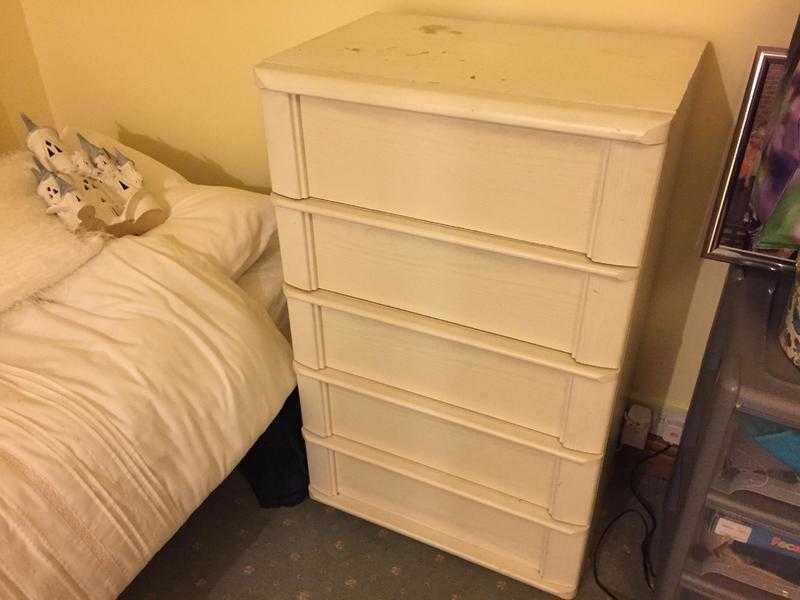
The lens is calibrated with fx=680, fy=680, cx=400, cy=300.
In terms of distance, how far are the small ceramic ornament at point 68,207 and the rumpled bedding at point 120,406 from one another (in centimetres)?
7

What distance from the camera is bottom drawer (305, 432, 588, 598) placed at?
1.18 metres

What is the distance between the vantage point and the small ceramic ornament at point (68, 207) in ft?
3.89

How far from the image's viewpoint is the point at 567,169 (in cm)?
82

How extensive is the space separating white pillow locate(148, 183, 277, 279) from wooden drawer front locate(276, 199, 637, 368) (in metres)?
0.22

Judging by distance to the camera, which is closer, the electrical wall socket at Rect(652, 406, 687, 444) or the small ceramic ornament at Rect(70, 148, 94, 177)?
the small ceramic ornament at Rect(70, 148, 94, 177)

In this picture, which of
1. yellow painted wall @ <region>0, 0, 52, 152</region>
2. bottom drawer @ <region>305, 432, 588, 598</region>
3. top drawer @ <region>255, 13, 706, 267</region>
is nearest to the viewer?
top drawer @ <region>255, 13, 706, 267</region>

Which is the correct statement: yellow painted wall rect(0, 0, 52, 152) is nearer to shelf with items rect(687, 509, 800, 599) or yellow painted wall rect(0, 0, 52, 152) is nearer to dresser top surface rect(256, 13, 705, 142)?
dresser top surface rect(256, 13, 705, 142)

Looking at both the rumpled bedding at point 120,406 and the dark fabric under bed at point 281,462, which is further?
the dark fabric under bed at point 281,462

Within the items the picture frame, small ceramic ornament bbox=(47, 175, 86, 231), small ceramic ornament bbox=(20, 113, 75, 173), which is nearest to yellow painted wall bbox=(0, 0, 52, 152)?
small ceramic ornament bbox=(20, 113, 75, 173)

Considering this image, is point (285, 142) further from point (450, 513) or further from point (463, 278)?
point (450, 513)

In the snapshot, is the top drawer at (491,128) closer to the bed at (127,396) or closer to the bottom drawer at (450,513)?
the bed at (127,396)

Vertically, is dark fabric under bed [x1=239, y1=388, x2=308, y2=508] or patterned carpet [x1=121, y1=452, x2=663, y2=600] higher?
dark fabric under bed [x1=239, y1=388, x2=308, y2=508]

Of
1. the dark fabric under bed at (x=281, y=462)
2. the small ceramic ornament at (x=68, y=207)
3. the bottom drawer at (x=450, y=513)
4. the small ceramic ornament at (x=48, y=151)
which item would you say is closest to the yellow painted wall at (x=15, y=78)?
the small ceramic ornament at (x=48, y=151)

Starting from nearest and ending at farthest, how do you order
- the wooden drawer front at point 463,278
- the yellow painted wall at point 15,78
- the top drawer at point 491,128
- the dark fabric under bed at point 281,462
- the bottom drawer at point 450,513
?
1. the top drawer at point 491,128
2. the wooden drawer front at point 463,278
3. the bottom drawer at point 450,513
4. the dark fabric under bed at point 281,462
5. the yellow painted wall at point 15,78
